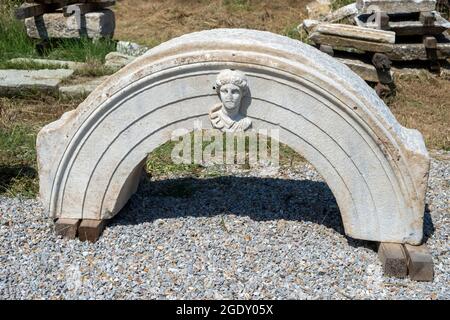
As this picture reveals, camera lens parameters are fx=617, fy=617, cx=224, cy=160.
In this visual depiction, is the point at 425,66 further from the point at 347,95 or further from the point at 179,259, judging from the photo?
the point at 179,259

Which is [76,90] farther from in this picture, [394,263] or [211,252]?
[394,263]

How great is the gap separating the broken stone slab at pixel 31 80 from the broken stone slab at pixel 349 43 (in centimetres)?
281

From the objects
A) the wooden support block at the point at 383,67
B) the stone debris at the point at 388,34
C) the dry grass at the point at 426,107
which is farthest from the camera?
the stone debris at the point at 388,34

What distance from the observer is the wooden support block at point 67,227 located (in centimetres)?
376

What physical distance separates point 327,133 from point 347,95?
250mm

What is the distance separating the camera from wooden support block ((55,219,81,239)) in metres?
3.76

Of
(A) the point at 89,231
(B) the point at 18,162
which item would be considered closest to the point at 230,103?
(A) the point at 89,231

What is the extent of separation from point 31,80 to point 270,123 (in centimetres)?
382

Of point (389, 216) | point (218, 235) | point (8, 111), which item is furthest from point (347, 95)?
point (8, 111)

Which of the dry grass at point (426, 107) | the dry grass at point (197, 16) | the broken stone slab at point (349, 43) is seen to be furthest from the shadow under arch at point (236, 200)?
the dry grass at point (197, 16)

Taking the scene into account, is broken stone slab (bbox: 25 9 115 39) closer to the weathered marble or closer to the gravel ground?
the gravel ground

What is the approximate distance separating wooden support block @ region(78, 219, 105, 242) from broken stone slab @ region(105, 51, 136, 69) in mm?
3656

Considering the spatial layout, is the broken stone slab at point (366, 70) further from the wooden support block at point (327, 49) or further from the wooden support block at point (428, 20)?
the wooden support block at point (428, 20)

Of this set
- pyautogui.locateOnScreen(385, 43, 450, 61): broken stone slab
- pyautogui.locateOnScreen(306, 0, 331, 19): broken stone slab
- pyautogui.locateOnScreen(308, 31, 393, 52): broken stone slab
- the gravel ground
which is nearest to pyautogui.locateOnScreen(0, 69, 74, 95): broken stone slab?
the gravel ground
